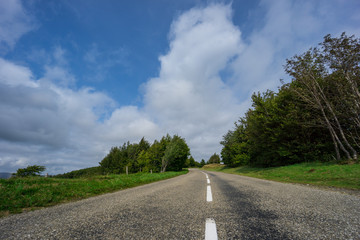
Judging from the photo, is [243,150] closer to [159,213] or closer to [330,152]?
[330,152]

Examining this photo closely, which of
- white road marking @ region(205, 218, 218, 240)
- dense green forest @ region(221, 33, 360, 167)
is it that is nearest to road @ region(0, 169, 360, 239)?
white road marking @ region(205, 218, 218, 240)

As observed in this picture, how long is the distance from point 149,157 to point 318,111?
138 ft

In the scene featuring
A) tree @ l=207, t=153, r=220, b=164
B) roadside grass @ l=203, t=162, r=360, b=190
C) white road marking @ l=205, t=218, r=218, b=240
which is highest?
tree @ l=207, t=153, r=220, b=164

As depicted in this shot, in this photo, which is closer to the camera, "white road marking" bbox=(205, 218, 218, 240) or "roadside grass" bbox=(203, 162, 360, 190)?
"white road marking" bbox=(205, 218, 218, 240)

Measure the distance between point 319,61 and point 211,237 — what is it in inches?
848

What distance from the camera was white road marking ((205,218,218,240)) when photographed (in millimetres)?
2135

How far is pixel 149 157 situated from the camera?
4781 cm

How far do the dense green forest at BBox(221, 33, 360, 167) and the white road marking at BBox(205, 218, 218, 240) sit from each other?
18.5m

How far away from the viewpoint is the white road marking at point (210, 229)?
2.13 m

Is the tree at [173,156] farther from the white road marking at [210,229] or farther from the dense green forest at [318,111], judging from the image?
the white road marking at [210,229]

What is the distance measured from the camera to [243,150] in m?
38.9

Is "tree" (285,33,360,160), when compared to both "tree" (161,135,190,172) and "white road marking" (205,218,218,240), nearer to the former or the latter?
"white road marking" (205,218,218,240)

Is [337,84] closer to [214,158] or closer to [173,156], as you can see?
[173,156]

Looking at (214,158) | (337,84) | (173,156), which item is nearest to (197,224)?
(337,84)
